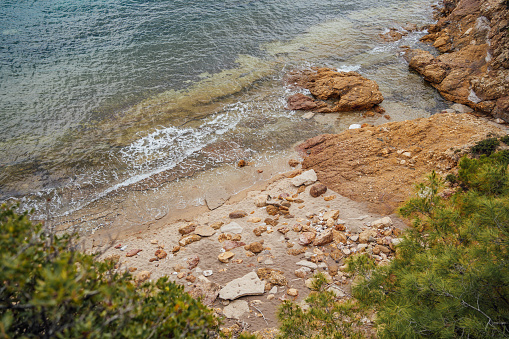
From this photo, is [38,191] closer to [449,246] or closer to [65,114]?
[65,114]

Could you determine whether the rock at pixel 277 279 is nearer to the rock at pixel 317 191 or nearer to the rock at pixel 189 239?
the rock at pixel 189 239

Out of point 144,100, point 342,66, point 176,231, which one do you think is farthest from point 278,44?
point 176,231

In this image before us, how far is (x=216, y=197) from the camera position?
930 centimetres

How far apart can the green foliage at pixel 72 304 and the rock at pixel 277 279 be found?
309 centimetres

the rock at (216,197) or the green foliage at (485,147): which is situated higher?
the green foliage at (485,147)

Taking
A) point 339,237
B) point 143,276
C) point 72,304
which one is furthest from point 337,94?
point 72,304

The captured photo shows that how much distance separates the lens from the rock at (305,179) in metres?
8.93

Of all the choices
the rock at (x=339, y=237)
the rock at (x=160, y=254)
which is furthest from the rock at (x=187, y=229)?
the rock at (x=339, y=237)

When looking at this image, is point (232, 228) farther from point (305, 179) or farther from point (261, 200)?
point (305, 179)

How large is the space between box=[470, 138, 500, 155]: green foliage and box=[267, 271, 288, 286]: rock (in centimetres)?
627

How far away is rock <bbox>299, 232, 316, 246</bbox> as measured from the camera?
6.69 metres

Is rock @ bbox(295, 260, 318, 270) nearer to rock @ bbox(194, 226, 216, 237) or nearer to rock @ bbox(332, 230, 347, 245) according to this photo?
rock @ bbox(332, 230, 347, 245)

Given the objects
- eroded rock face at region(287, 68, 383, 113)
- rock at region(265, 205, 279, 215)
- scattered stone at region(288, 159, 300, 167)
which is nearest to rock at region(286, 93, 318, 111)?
eroded rock face at region(287, 68, 383, 113)

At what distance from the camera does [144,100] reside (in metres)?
13.6
